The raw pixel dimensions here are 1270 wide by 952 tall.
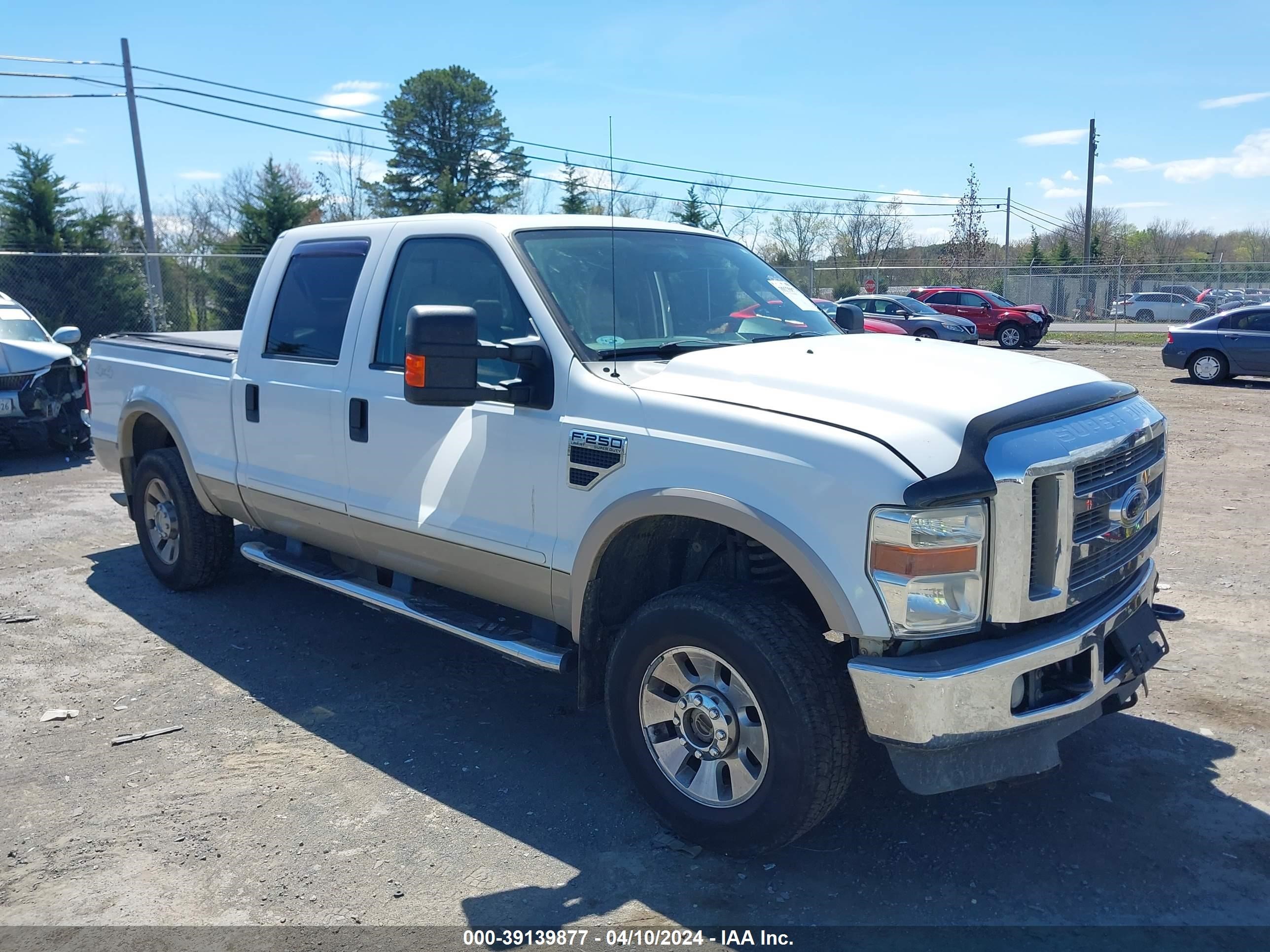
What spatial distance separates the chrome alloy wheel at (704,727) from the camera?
3.37 m

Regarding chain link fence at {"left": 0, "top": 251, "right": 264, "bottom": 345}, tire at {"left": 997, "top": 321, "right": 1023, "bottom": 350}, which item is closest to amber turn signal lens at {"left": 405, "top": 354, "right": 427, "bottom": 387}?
chain link fence at {"left": 0, "top": 251, "right": 264, "bottom": 345}

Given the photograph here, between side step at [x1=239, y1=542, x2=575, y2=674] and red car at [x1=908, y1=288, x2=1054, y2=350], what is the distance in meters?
25.9

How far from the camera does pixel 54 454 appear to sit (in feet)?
38.7

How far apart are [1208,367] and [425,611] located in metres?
17.8

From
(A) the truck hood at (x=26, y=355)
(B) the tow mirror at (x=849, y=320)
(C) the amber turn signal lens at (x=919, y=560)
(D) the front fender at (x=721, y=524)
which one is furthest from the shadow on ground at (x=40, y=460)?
(C) the amber turn signal lens at (x=919, y=560)

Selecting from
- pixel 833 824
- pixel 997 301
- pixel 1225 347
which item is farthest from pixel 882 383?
pixel 997 301

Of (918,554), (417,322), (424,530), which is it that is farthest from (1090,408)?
(424,530)

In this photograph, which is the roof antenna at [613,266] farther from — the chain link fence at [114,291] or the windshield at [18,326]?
the chain link fence at [114,291]

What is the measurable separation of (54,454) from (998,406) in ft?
37.7

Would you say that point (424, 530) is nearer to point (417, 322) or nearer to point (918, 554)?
point (417, 322)

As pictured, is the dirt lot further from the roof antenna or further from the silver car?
the silver car

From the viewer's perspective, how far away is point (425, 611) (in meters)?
4.51

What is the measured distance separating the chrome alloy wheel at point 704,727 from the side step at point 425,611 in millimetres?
521

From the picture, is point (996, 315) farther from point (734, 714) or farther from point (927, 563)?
point (927, 563)
